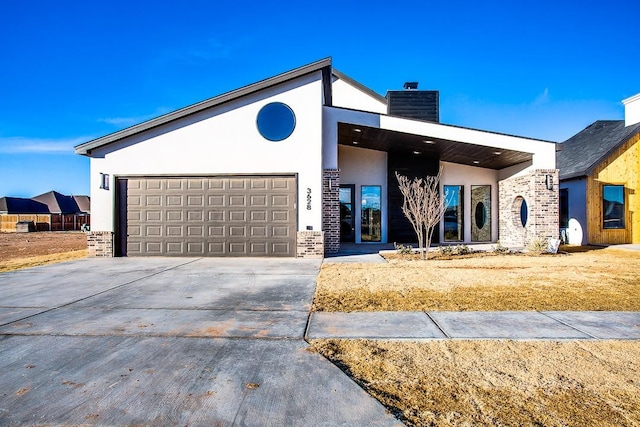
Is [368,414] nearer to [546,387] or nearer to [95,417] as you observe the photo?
[546,387]

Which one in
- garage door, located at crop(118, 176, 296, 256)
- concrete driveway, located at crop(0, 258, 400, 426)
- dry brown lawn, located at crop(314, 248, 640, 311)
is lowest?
concrete driveway, located at crop(0, 258, 400, 426)

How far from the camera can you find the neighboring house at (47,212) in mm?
33750

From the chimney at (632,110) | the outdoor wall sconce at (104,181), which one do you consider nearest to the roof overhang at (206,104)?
the outdoor wall sconce at (104,181)

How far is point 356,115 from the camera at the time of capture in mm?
11852

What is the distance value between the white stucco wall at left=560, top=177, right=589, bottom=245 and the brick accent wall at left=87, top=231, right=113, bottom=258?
17957mm

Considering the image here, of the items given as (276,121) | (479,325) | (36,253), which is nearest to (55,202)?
(36,253)

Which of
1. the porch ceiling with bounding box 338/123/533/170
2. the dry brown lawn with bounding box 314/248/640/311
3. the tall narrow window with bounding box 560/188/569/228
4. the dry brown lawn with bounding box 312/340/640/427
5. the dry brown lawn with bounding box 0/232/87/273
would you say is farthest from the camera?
the tall narrow window with bounding box 560/188/569/228

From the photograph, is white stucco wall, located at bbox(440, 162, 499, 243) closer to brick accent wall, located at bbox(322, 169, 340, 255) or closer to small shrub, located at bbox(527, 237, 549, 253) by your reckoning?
small shrub, located at bbox(527, 237, 549, 253)

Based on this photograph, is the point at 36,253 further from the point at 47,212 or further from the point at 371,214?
the point at 47,212

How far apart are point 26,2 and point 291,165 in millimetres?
8030

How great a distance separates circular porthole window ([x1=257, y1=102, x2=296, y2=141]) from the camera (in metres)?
10.9

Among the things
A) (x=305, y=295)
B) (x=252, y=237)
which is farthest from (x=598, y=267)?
(x=252, y=237)

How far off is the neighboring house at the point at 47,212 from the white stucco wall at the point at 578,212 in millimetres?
37989

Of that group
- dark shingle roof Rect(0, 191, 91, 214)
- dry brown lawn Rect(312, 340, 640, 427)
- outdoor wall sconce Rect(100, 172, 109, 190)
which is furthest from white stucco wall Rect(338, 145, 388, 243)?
dark shingle roof Rect(0, 191, 91, 214)
